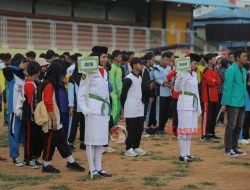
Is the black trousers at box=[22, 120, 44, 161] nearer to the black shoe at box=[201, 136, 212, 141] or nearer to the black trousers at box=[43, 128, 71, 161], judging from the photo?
the black trousers at box=[43, 128, 71, 161]

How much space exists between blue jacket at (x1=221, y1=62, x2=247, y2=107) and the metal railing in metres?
13.7

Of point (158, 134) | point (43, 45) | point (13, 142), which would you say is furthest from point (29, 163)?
point (43, 45)

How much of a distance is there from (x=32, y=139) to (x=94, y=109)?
5.19 ft

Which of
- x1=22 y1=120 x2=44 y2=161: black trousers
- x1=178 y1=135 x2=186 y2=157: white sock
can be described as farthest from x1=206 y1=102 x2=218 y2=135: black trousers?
x1=22 y1=120 x2=44 y2=161: black trousers

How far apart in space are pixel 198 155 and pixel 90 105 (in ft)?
11.0

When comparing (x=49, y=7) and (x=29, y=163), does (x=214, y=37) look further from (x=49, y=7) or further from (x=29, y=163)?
(x=29, y=163)

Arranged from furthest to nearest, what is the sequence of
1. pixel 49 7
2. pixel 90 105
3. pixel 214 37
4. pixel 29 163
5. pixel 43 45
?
1. pixel 214 37
2. pixel 49 7
3. pixel 43 45
4. pixel 29 163
5. pixel 90 105

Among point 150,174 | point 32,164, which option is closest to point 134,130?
point 150,174

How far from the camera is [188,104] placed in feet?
32.3

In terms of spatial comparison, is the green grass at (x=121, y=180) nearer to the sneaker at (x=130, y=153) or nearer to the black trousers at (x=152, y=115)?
the sneaker at (x=130, y=153)

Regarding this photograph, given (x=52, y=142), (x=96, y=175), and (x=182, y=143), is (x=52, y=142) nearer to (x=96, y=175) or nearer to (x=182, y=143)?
(x=96, y=175)

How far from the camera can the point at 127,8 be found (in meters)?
31.7

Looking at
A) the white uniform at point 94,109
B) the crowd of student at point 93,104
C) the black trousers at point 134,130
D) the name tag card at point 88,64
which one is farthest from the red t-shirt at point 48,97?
the black trousers at point 134,130

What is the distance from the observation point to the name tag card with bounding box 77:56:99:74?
26.5 feet
